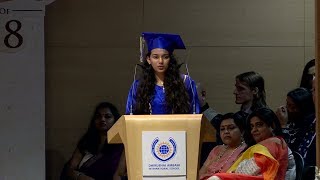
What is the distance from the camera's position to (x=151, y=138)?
438 cm

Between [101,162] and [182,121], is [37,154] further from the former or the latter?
[182,121]

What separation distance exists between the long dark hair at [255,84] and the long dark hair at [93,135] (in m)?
1.17

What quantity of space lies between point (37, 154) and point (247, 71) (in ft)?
6.65

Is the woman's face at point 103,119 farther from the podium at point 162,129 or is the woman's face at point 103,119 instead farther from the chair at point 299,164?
the podium at point 162,129

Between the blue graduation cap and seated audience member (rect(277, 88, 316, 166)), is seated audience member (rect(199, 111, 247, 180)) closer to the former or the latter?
seated audience member (rect(277, 88, 316, 166))

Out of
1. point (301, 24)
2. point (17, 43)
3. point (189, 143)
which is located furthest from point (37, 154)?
point (301, 24)

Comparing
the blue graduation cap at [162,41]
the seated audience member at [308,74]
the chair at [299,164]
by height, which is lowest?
the chair at [299,164]

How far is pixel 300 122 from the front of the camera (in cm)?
583

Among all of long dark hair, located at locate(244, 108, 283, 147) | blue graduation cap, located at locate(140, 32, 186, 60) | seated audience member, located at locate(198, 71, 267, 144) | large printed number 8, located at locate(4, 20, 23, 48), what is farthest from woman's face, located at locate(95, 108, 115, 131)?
blue graduation cap, located at locate(140, 32, 186, 60)

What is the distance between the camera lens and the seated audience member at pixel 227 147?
5711 millimetres

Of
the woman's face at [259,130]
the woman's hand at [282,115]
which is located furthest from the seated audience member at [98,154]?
the woman's hand at [282,115]

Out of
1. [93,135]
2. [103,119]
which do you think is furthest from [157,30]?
[93,135]

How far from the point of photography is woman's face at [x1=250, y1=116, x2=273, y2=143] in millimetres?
5734

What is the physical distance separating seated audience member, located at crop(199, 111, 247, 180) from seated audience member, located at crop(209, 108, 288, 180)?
9 cm
